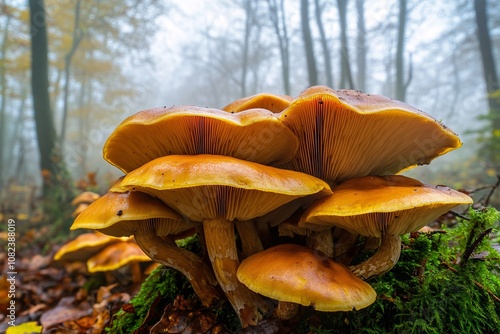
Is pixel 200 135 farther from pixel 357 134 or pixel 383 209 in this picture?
pixel 383 209

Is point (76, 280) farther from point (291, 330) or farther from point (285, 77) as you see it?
point (285, 77)

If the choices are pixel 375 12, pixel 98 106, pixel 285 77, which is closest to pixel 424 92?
pixel 375 12

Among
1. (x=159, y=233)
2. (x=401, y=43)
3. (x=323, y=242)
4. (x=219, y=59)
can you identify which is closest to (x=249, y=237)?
(x=323, y=242)

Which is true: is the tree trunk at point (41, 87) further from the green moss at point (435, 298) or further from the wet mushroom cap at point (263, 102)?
the green moss at point (435, 298)

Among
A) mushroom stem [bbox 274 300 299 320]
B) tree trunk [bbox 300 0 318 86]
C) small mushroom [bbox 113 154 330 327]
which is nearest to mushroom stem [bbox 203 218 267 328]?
small mushroom [bbox 113 154 330 327]

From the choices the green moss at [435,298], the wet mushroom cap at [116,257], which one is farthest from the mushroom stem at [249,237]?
the wet mushroom cap at [116,257]
